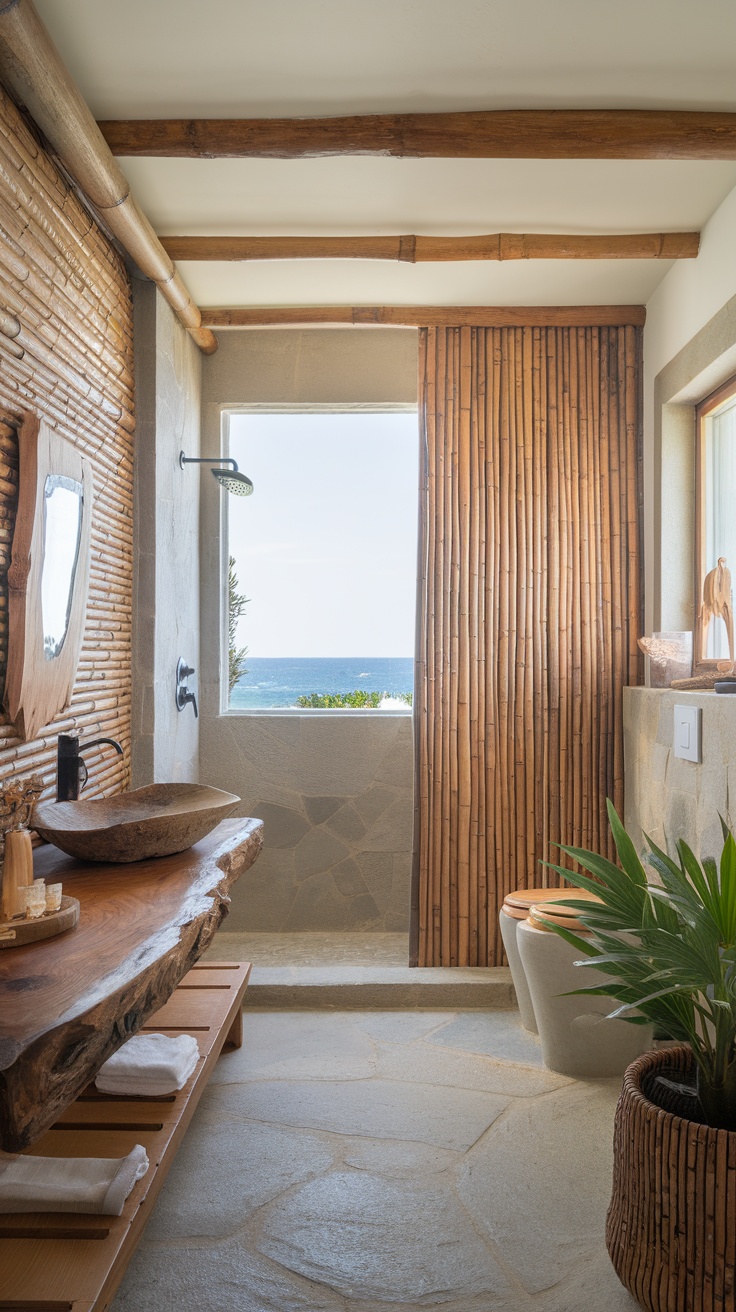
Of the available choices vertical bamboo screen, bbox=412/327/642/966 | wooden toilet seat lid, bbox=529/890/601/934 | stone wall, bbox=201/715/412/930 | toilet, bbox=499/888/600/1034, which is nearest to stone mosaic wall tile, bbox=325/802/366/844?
stone wall, bbox=201/715/412/930

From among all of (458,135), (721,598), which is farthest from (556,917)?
(458,135)

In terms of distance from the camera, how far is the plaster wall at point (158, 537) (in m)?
3.16

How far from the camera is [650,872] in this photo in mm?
3154

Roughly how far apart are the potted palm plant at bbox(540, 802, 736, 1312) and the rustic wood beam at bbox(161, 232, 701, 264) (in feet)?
6.80

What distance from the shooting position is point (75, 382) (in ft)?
8.40

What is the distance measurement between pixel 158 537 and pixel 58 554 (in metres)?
0.90

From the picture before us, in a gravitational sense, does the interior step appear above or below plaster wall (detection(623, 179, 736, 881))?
below

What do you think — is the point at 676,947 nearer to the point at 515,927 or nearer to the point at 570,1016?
the point at 570,1016

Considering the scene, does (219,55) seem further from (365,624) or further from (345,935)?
(345,935)

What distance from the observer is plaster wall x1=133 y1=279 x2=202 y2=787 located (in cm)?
316

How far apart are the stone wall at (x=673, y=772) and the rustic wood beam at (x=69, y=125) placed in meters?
2.13

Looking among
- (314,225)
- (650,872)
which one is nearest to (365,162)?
(314,225)

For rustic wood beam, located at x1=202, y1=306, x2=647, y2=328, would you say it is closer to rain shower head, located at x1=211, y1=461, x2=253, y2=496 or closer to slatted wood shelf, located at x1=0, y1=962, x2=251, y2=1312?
rain shower head, located at x1=211, y1=461, x2=253, y2=496

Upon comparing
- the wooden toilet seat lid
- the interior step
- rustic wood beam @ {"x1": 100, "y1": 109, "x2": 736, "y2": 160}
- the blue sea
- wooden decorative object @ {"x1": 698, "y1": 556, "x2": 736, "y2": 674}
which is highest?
rustic wood beam @ {"x1": 100, "y1": 109, "x2": 736, "y2": 160}
